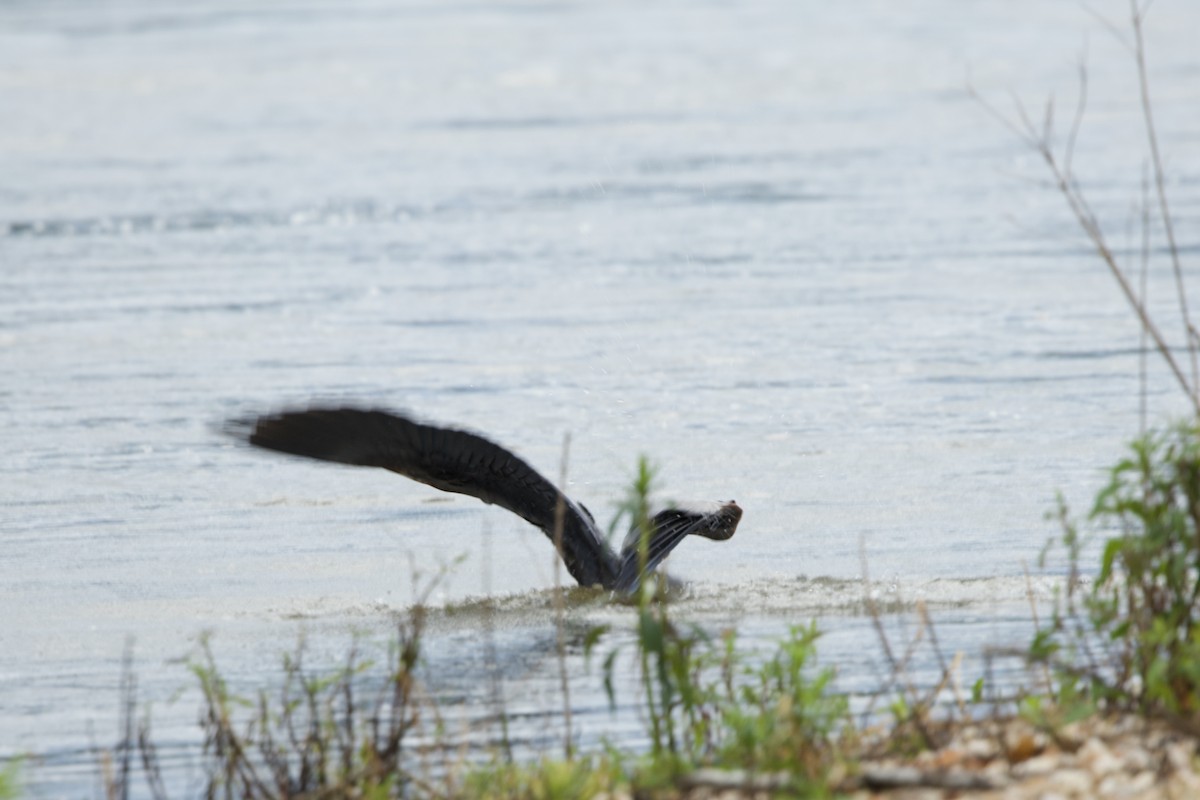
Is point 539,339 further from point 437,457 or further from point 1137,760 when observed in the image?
point 1137,760

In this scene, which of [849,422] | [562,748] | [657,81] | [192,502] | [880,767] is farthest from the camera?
[657,81]

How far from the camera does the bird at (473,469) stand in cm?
661

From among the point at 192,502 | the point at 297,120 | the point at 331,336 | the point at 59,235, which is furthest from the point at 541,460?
the point at 297,120

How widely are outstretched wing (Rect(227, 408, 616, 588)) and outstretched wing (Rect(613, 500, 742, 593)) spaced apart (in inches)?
2.3

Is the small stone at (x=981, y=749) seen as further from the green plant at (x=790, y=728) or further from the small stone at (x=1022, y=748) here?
the green plant at (x=790, y=728)

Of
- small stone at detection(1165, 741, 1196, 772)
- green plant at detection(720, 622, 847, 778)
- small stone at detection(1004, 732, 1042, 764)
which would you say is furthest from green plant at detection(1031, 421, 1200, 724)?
green plant at detection(720, 622, 847, 778)

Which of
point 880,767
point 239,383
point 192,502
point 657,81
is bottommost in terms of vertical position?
point 880,767

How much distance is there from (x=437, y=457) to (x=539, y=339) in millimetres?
6156

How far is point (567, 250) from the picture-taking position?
16.6 m

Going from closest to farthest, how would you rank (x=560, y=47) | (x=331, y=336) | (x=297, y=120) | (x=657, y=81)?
(x=331, y=336)
(x=297, y=120)
(x=657, y=81)
(x=560, y=47)

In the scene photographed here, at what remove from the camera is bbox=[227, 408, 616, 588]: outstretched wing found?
21.7 ft

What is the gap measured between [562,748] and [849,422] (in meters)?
4.96

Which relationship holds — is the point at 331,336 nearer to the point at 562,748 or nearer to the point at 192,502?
the point at 192,502

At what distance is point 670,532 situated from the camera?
24.5 ft
